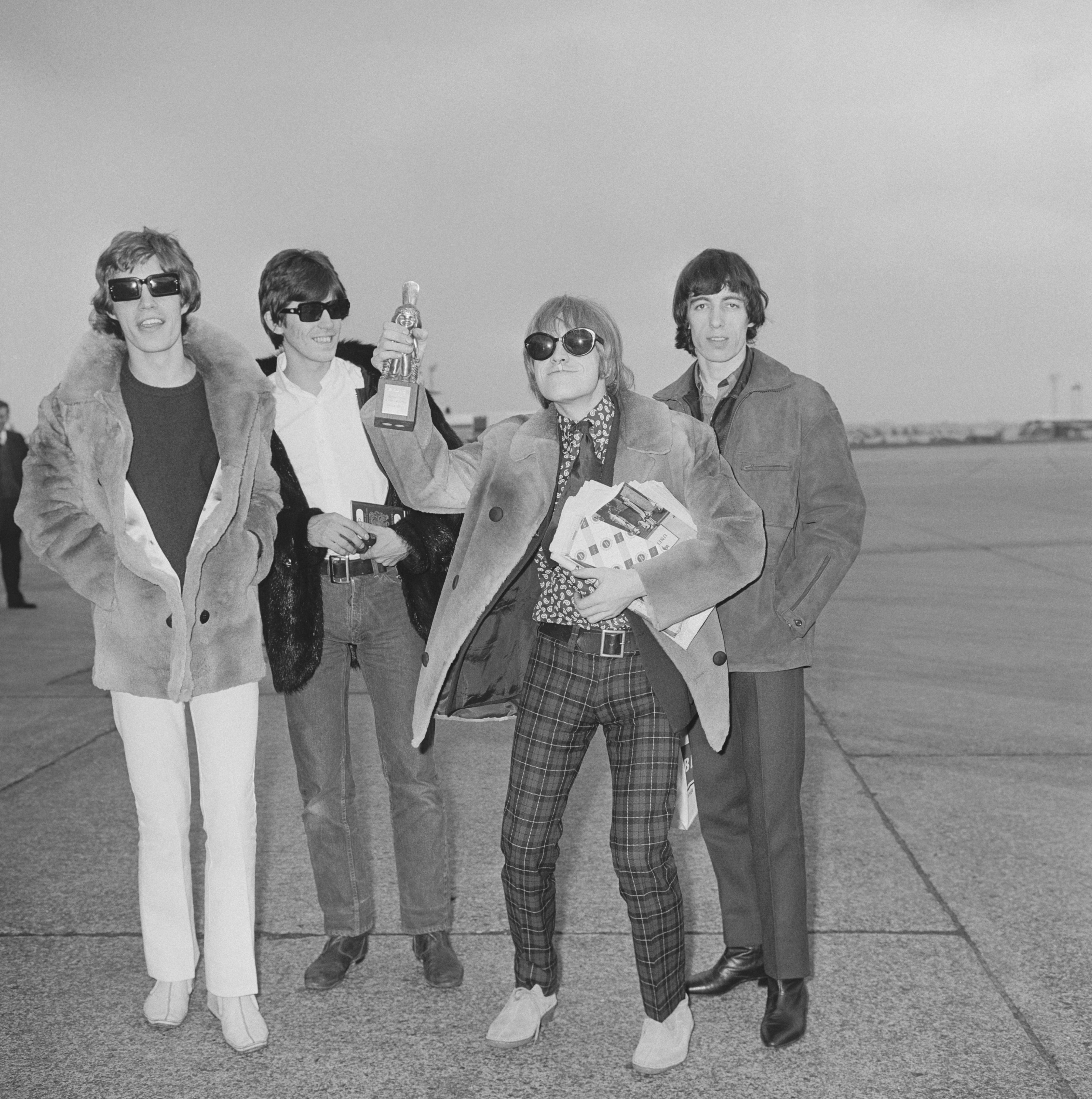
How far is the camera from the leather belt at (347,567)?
3.88 m

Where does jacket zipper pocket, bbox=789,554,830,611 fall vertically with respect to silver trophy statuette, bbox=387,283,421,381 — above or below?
below

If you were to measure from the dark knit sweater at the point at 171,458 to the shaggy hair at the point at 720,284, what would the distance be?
1.39m

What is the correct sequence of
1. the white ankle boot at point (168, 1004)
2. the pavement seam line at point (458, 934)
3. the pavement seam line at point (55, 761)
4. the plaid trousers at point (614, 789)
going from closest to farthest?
the plaid trousers at point (614, 789)
the white ankle boot at point (168, 1004)
the pavement seam line at point (458, 934)
the pavement seam line at point (55, 761)

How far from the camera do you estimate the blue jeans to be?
3.91m

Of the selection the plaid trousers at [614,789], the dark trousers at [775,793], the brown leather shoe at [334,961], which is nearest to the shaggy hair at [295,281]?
the plaid trousers at [614,789]

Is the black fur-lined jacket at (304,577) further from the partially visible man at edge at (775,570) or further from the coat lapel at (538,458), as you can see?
the partially visible man at edge at (775,570)

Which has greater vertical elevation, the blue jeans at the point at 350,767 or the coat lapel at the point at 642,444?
the coat lapel at the point at 642,444

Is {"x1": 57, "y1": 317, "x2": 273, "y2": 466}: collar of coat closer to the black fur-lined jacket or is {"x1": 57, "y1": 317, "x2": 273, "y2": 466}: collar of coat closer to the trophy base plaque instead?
the black fur-lined jacket

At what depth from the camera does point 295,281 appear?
3.77 meters

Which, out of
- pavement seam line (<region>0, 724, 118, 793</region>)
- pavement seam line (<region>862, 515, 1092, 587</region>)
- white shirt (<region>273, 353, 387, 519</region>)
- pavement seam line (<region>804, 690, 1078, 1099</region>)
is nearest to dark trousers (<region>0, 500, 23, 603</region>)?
pavement seam line (<region>0, 724, 118, 793</region>)

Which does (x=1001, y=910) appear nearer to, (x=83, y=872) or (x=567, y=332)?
(x=567, y=332)

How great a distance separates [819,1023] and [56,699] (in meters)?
6.35

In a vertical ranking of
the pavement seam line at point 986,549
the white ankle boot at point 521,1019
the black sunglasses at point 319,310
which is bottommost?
the pavement seam line at point 986,549

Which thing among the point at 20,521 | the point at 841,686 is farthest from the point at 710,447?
the point at 841,686
